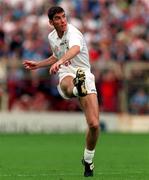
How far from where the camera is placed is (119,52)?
2559 centimetres

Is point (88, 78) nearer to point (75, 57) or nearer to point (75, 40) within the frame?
point (75, 57)

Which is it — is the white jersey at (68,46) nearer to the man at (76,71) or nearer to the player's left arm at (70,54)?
the man at (76,71)

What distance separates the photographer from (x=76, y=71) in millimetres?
11625

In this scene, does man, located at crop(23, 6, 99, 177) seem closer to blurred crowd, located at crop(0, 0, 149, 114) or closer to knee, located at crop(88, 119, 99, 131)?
knee, located at crop(88, 119, 99, 131)

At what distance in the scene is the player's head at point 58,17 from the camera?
37.1 feet

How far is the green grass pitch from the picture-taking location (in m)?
11.9

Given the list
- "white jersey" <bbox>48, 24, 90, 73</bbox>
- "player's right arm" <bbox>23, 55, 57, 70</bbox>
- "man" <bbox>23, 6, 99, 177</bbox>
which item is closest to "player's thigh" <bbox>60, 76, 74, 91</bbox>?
"man" <bbox>23, 6, 99, 177</bbox>

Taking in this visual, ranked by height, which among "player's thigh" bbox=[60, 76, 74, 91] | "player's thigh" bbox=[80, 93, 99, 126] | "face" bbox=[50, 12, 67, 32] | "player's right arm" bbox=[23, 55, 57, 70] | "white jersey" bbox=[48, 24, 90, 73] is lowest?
"player's thigh" bbox=[80, 93, 99, 126]

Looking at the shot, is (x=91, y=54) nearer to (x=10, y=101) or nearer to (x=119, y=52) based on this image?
(x=119, y=52)

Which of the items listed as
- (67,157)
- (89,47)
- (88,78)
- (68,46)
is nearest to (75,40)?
(68,46)

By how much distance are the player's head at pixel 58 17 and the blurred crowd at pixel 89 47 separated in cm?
1287

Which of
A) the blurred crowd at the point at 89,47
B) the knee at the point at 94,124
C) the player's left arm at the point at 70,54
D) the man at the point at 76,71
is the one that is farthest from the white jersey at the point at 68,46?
the blurred crowd at the point at 89,47

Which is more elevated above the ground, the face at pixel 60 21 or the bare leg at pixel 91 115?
the face at pixel 60 21

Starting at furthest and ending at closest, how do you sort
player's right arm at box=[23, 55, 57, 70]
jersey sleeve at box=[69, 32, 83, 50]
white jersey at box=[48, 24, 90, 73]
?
1. player's right arm at box=[23, 55, 57, 70]
2. white jersey at box=[48, 24, 90, 73]
3. jersey sleeve at box=[69, 32, 83, 50]
